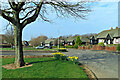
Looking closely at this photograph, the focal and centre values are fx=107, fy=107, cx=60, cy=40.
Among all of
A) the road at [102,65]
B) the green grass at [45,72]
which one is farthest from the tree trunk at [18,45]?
the road at [102,65]

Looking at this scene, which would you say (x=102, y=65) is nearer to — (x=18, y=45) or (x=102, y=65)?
(x=102, y=65)

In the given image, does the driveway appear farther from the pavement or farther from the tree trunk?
the tree trunk

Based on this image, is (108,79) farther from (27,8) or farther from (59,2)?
(27,8)

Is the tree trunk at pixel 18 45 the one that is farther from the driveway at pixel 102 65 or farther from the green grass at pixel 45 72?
the driveway at pixel 102 65

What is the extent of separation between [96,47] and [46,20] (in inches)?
1228

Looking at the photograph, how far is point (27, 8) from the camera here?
941 centimetres

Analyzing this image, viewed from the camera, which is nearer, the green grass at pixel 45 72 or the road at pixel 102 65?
the green grass at pixel 45 72

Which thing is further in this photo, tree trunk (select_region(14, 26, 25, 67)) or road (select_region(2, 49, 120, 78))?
tree trunk (select_region(14, 26, 25, 67))

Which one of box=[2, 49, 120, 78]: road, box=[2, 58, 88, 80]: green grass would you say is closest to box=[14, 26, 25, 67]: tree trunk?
box=[2, 58, 88, 80]: green grass

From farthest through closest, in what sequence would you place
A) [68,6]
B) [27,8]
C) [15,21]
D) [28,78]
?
[27,8], [68,6], [15,21], [28,78]

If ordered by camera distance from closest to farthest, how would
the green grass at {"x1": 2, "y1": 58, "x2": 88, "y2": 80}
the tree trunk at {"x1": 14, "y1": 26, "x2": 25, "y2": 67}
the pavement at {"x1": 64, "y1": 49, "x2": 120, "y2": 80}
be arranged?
the green grass at {"x1": 2, "y1": 58, "x2": 88, "y2": 80}, the pavement at {"x1": 64, "y1": 49, "x2": 120, "y2": 80}, the tree trunk at {"x1": 14, "y1": 26, "x2": 25, "y2": 67}

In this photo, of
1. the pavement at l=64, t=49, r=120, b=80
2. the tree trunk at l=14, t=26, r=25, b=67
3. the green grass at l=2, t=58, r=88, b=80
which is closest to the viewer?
the green grass at l=2, t=58, r=88, b=80

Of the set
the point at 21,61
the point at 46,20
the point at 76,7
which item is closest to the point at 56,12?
the point at 46,20

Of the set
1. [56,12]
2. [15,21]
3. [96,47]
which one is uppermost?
[56,12]
